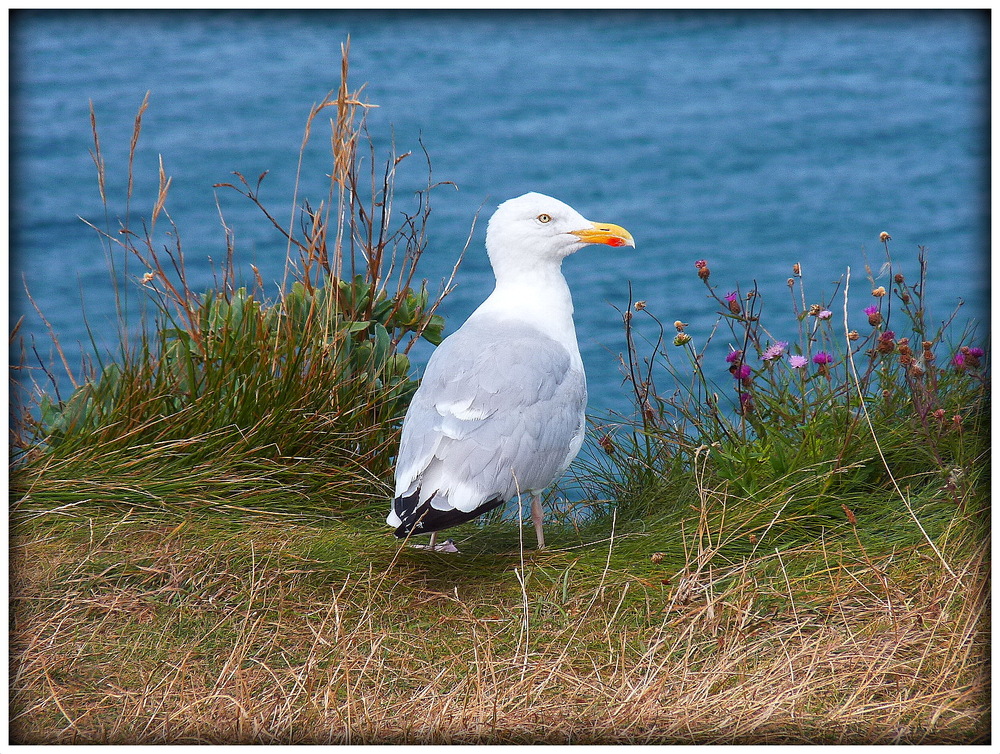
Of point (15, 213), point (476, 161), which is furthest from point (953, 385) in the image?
point (476, 161)

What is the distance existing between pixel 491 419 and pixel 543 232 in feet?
3.41

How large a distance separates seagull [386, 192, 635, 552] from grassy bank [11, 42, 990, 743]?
33 centimetres

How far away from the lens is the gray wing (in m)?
4.01

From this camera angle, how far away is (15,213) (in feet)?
13.7

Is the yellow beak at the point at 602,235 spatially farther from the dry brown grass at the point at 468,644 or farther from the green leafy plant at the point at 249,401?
the dry brown grass at the point at 468,644

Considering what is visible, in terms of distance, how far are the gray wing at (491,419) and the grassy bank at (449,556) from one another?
1.17ft

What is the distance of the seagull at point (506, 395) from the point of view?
13.1 feet

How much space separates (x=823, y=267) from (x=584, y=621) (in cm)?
743

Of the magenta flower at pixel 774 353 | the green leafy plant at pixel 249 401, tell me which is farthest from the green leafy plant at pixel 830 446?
the green leafy plant at pixel 249 401

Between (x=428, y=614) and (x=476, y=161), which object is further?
(x=476, y=161)

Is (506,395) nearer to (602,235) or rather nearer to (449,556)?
(449,556)

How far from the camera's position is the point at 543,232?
4.84 m

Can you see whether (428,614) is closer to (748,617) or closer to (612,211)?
(748,617)

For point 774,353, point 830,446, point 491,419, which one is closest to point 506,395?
point 491,419
